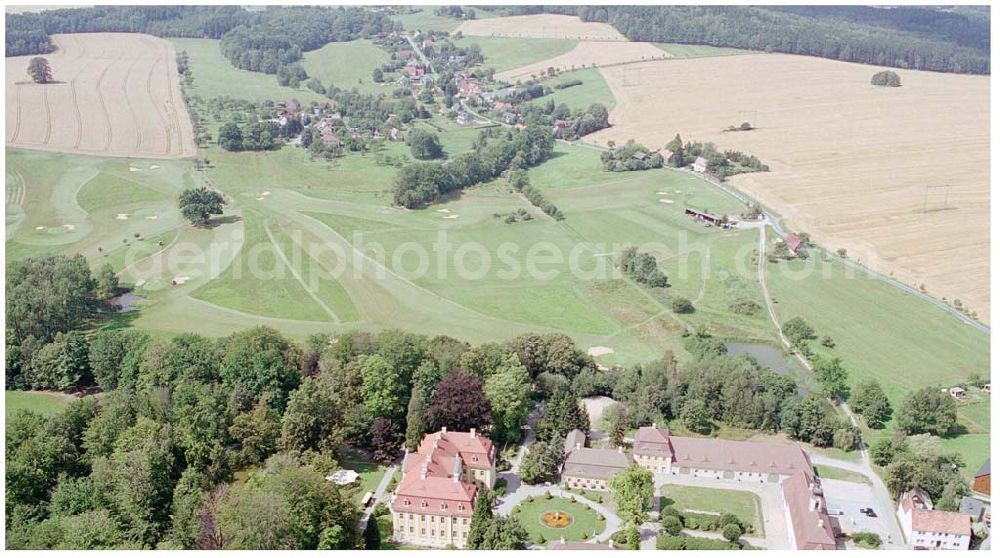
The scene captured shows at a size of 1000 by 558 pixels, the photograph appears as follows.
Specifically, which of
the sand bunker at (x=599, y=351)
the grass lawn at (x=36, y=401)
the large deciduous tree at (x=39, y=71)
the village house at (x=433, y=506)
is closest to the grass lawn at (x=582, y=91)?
the large deciduous tree at (x=39, y=71)

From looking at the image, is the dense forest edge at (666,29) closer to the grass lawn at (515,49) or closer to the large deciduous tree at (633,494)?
the grass lawn at (515,49)

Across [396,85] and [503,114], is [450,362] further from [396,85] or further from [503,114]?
[396,85]

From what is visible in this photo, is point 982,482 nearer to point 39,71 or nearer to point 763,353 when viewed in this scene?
point 763,353

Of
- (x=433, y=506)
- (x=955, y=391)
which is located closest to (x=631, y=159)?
(x=955, y=391)

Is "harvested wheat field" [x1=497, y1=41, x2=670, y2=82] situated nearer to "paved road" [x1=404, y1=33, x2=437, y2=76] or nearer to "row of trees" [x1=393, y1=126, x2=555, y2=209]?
"paved road" [x1=404, y1=33, x2=437, y2=76]

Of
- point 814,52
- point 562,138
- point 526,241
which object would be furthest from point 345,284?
point 814,52

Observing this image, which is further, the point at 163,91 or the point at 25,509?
the point at 163,91

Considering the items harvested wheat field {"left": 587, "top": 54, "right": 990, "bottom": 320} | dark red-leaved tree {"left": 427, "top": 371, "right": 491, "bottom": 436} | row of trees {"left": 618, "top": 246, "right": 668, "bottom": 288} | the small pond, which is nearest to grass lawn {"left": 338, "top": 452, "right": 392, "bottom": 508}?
dark red-leaved tree {"left": 427, "top": 371, "right": 491, "bottom": 436}
